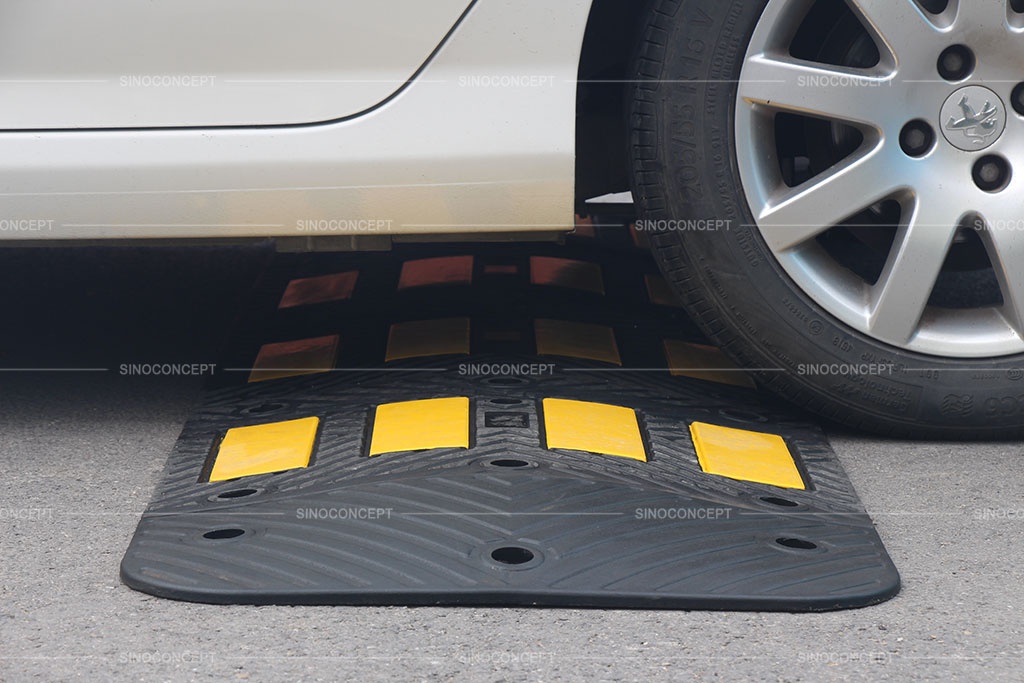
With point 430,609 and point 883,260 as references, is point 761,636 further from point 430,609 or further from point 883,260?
point 883,260

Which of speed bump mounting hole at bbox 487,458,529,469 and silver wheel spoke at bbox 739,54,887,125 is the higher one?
silver wheel spoke at bbox 739,54,887,125

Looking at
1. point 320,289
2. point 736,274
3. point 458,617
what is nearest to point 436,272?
point 320,289

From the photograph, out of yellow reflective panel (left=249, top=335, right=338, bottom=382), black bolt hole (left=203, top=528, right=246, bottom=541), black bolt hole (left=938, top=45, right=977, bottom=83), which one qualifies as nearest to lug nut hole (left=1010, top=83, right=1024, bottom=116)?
black bolt hole (left=938, top=45, right=977, bottom=83)

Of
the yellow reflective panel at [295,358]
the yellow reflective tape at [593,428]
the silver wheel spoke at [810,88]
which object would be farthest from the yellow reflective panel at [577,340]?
the silver wheel spoke at [810,88]

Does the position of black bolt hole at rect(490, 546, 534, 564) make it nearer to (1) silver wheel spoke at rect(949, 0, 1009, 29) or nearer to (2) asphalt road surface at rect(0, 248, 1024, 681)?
(2) asphalt road surface at rect(0, 248, 1024, 681)

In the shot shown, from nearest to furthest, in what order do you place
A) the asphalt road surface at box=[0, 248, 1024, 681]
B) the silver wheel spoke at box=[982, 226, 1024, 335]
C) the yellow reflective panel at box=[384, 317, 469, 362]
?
the asphalt road surface at box=[0, 248, 1024, 681] < the silver wheel spoke at box=[982, 226, 1024, 335] < the yellow reflective panel at box=[384, 317, 469, 362]

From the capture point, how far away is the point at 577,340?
2730mm

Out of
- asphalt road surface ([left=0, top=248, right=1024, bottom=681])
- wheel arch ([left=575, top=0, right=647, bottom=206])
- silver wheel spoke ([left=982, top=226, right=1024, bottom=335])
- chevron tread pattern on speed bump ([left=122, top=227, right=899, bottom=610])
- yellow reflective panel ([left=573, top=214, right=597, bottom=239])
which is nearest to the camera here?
asphalt road surface ([left=0, top=248, right=1024, bottom=681])

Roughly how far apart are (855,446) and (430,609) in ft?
3.69

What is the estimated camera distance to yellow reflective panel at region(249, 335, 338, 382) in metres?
2.66

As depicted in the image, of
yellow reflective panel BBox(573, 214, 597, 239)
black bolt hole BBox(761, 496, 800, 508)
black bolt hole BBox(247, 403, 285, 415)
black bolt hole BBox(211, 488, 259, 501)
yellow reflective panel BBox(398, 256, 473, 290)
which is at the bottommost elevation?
black bolt hole BBox(761, 496, 800, 508)

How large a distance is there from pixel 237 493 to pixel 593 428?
71cm

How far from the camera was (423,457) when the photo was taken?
6.97ft

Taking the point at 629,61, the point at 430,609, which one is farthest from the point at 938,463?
the point at 430,609
